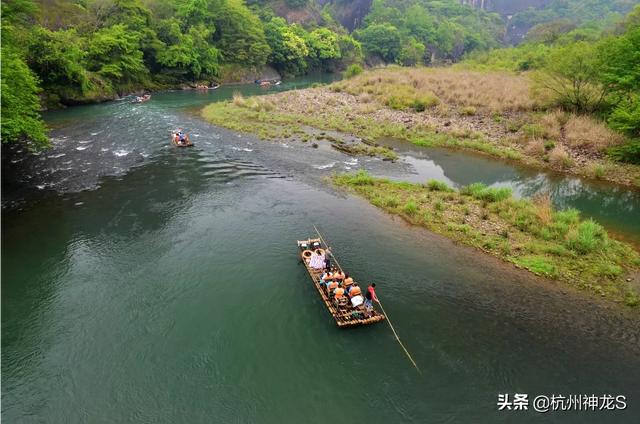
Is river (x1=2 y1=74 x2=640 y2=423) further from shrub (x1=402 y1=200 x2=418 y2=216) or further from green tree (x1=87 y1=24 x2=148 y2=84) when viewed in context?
green tree (x1=87 y1=24 x2=148 y2=84)

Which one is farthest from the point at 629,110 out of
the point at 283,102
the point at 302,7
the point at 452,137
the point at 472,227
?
the point at 302,7

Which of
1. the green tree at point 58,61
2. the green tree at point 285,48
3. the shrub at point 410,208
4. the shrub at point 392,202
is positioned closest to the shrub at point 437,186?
the shrub at point 392,202

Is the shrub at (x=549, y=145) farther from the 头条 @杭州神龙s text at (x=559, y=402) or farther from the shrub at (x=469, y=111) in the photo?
the 头条 @杭州神龙s text at (x=559, y=402)

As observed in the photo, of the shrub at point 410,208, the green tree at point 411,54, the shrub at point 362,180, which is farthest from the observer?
the green tree at point 411,54

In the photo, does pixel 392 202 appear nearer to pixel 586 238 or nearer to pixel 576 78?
pixel 586 238

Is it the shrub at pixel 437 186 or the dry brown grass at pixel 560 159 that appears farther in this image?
the dry brown grass at pixel 560 159

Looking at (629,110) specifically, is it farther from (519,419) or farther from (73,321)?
(73,321)

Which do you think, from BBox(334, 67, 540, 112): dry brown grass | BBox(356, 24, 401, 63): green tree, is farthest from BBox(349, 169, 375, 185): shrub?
BBox(356, 24, 401, 63): green tree
